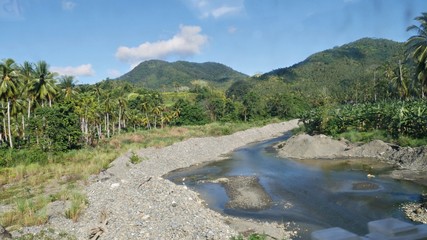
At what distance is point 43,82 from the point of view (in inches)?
2454

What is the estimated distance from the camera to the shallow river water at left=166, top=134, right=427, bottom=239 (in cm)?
2484

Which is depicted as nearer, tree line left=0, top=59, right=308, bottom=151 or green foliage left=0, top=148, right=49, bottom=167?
green foliage left=0, top=148, right=49, bottom=167

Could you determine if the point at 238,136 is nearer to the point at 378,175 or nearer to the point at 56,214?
the point at 378,175

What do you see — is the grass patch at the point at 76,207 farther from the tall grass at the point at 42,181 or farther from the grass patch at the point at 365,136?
the grass patch at the point at 365,136

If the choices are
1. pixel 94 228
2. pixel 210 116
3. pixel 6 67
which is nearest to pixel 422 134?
pixel 94 228

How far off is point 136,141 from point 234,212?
162 feet

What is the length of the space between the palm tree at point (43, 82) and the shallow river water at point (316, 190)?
1241 inches

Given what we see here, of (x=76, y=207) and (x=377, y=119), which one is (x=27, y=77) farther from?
(x=377, y=119)

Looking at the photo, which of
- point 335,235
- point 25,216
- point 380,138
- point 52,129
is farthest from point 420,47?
point 52,129

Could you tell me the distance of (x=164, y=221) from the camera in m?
22.6

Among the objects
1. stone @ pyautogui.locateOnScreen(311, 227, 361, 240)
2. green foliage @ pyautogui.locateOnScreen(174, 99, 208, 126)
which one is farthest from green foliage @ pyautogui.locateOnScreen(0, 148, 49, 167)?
green foliage @ pyautogui.locateOnScreen(174, 99, 208, 126)

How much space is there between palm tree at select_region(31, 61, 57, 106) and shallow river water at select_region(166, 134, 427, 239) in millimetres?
31523

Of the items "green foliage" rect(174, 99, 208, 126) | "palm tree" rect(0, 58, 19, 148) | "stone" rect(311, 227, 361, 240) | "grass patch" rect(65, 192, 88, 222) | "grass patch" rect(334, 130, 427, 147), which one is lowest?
"grass patch" rect(65, 192, 88, 222)

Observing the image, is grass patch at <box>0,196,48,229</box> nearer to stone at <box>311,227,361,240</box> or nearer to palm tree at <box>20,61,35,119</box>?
stone at <box>311,227,361,240</box>
